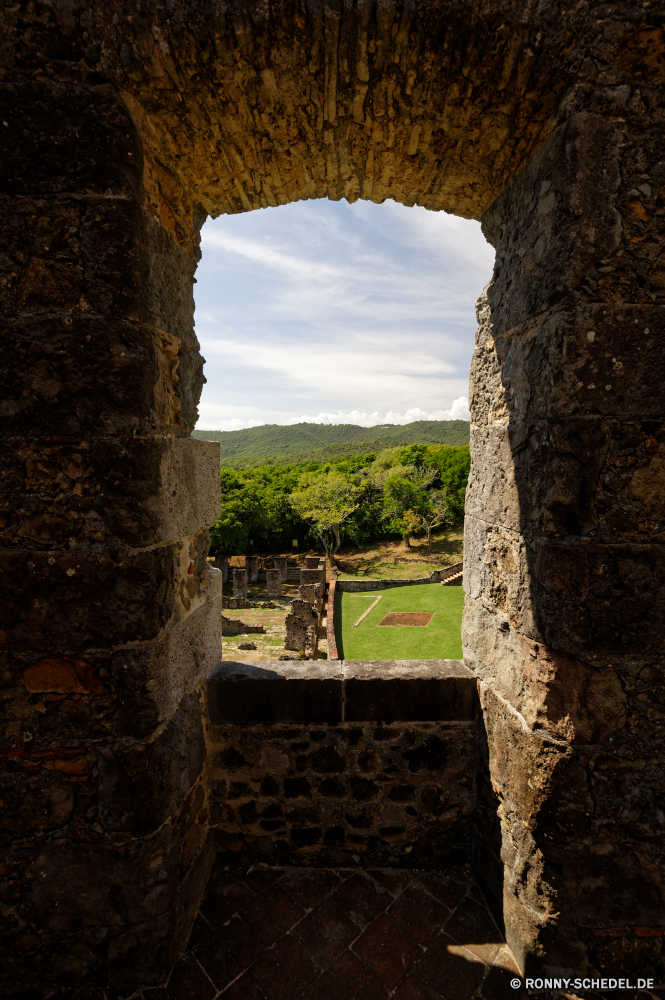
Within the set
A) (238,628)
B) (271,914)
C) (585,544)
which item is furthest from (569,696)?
(238,628)

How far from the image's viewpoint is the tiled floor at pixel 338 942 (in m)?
1.73

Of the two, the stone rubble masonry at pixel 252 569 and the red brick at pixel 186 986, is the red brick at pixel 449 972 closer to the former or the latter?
the red brick at pixel 186 986

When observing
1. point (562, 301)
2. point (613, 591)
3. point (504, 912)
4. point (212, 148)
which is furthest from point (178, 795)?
point (212, 148)

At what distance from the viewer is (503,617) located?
1997 mm

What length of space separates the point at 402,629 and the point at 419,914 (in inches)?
393

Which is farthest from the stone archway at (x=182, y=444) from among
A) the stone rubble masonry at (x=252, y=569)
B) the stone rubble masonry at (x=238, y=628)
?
the stone rubble masonry at (x=252, y=569)

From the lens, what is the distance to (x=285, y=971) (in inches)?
70.3

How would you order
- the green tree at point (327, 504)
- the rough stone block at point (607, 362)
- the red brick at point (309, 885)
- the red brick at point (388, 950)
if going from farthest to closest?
1. the green tree at point (327, 504)
2. the red brick at point (309, 885)
3. the red brick at point (388, 950)
4. the rough stone block at point (607, 362)

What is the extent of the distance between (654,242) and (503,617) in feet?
5.10

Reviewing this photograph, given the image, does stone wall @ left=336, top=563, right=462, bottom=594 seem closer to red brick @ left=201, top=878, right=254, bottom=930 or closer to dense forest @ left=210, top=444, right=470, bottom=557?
dense forest @ left=210, top=444, right=470, bottom=557

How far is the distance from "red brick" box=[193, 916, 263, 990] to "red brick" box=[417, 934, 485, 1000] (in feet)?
2.31

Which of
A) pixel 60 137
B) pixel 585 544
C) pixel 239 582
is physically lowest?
pixel 239 582

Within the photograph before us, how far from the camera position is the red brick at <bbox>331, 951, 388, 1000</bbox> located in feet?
5.59

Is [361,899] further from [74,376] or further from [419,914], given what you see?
[74,376]
